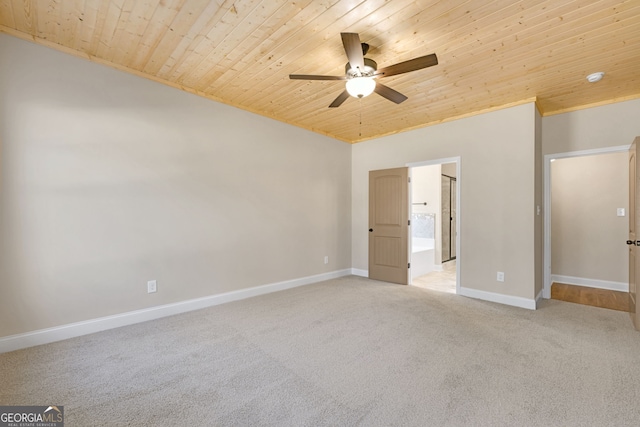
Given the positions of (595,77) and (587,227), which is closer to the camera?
(595,77)

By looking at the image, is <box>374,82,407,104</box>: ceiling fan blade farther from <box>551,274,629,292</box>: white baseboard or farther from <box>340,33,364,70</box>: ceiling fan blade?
<box>551,274,629,292</box>: white baseboard

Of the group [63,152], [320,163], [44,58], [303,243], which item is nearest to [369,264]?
[303,243]

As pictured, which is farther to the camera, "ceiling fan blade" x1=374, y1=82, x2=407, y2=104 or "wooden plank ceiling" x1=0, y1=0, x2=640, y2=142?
"ceiling fan blade" x1=374, y1=82, x2=407, y2=104

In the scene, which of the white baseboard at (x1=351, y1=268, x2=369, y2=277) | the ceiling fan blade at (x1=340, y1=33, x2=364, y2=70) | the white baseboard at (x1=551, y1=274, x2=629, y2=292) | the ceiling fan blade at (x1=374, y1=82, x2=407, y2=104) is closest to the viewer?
the ceiling fan blade at (x1=340, y1=33, x2=364, y2=70)

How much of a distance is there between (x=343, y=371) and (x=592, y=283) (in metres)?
4.90

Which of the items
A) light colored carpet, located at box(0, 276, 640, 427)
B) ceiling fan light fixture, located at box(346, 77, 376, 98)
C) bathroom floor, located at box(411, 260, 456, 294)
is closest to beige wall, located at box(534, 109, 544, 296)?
light colored carpet, located at box(0, 276, 640, 427)

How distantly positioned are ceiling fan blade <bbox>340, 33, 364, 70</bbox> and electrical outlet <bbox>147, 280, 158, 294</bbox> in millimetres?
3048

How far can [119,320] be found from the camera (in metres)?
2.96

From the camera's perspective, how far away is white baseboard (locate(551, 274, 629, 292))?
4.35m

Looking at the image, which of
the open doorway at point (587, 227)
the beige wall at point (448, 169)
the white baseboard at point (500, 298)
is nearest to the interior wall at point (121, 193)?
the white baseboard at point (500, 298)

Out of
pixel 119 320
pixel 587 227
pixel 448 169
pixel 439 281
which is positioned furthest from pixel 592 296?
pixel 119 320

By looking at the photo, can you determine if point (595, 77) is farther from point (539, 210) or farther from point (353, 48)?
point (353, 48)

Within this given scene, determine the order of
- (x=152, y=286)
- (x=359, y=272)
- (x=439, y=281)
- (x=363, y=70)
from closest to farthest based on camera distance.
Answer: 1. (x=363, y=70)
2. (x=152, y=286)
3. (x=439, y=281)
4. (x=359, y=272)

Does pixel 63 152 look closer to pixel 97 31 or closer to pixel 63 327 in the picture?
pixel 97 31
